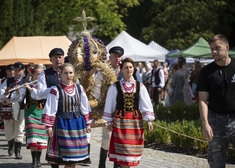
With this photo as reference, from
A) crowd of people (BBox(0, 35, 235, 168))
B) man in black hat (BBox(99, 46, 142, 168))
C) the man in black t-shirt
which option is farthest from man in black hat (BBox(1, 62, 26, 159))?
the man in black t-shirt

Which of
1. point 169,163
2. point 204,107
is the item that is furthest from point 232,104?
point 169,163

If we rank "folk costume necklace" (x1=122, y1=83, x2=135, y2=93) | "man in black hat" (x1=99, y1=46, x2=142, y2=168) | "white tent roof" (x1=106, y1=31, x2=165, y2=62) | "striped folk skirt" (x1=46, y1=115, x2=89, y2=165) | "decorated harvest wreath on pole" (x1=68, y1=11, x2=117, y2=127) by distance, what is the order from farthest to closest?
1. "white tent roof" (x1=106, y1=31, x2=165, y2=62)
2. "decorated harvest wreath on pole" (x1=68, y1=11, x2=117, y2=127)
3. "man in black hat" (x1=99, y1=46, x2=142, y2=168)
4. "folk costume necklace" (x1=122, y1=83, x2=135, y2=93)
5. "striped folk skirt" (x1=46, y1=115, x2=89, y2=165)

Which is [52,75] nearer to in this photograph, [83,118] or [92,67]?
[92,67]

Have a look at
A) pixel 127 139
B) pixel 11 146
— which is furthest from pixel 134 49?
pixel 127 139

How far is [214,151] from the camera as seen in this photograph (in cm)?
598

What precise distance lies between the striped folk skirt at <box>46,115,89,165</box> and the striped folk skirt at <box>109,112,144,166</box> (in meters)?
0.45

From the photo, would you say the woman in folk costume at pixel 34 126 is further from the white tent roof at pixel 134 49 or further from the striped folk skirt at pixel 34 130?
the white tent roof at pixel 134 49

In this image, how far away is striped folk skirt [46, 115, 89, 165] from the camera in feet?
23.4

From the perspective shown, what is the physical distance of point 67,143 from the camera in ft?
23.4

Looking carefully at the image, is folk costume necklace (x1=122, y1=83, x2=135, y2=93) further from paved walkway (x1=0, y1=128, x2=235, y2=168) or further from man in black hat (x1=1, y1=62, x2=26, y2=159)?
man in black hat (x1=1, y1=62, x2=26, y2=159)

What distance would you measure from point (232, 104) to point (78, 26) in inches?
914

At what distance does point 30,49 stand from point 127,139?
387 inches

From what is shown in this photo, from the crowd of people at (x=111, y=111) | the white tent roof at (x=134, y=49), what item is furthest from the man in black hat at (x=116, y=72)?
the white tent roof at (x=134, y=49)

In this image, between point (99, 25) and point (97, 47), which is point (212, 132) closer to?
point (97, 47)
